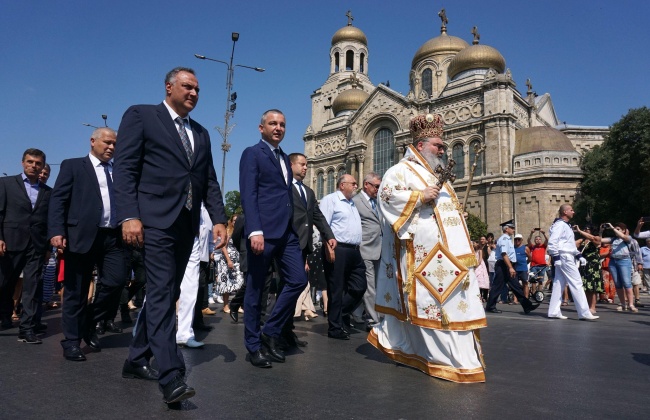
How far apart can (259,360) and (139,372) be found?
3.04ft

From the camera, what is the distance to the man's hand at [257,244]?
373cm

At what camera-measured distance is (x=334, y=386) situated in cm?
320

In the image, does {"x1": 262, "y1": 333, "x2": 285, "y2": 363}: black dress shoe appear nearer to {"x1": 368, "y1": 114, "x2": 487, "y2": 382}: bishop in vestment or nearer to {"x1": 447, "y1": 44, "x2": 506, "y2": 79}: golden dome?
{"x1": 368, "y1": 114, "x2": 487, "y2": 382}: bishop in vestment

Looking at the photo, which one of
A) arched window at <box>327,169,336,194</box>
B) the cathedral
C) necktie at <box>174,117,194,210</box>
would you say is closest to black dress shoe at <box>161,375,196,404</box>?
necktie at <box>174,117,194,210</box>

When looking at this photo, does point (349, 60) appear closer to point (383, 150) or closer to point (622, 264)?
point (383, 150)

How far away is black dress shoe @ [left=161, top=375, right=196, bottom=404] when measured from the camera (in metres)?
2.55

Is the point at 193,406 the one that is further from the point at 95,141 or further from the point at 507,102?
the point at 507,102

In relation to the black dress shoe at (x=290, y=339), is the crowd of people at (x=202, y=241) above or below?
above

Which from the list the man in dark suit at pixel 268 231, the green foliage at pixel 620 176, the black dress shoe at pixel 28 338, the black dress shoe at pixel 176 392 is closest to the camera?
the black dress shoe at pixel 176 392

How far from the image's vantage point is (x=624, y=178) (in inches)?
1150

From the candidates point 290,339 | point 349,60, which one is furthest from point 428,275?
point 349,60

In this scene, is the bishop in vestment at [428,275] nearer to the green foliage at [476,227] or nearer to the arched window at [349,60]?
the green foliage at [476,227]

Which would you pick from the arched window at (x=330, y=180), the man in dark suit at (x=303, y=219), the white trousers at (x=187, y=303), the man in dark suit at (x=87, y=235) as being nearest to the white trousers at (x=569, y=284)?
the man in dark suit at (x=303, y=219)

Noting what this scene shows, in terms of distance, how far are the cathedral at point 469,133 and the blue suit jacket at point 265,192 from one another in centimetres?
2309
